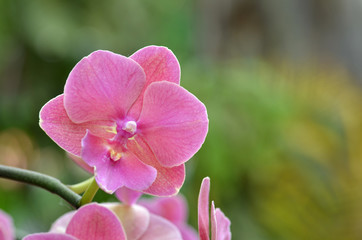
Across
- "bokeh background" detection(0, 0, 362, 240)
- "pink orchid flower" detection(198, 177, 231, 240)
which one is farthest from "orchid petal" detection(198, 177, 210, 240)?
"bokeh background" detection(0, 0, 362, 240)

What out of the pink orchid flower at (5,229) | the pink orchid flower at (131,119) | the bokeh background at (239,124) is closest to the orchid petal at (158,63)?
the pink orchid flower at (131,119)

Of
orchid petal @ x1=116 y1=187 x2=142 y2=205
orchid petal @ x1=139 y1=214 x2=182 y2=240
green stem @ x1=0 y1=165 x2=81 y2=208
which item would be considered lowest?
orchid petal @ x1=139 y1=214 x2=182 y2=240

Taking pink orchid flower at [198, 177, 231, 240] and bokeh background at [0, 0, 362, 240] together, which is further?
bokeh background at [0, 0, 362, 240]

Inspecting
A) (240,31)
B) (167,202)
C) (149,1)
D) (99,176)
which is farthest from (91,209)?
(240,31)

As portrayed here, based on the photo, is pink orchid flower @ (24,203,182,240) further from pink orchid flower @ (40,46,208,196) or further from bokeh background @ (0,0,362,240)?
bokeh background @ (0,0,362,240)

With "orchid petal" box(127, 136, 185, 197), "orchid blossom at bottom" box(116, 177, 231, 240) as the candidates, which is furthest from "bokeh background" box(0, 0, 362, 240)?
"orchid petal" box(127, 136, 185, 197)

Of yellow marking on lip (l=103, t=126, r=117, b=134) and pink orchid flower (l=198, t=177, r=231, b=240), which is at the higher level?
yellow marking on lip (l=103, t=126, r=117, b=134)

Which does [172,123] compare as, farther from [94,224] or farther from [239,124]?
[239,124]

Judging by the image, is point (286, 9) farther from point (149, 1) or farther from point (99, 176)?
point (99, 176)
